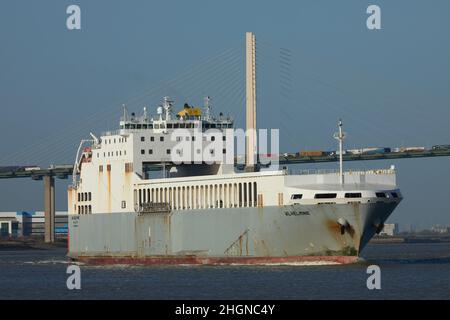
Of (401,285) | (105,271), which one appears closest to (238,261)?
(105,271)

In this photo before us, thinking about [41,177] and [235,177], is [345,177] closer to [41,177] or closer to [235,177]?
[235,177]

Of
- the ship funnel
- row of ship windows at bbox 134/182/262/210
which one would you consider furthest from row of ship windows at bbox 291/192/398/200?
the ship funnel

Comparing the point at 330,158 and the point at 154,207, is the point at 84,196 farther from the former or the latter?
the point at 330,158

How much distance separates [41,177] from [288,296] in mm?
79748

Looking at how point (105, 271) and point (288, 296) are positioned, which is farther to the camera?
point (105, 271)

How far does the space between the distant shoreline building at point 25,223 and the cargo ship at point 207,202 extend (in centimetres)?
10142

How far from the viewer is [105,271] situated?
2365 inches

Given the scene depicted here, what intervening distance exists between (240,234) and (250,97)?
837 centimetres

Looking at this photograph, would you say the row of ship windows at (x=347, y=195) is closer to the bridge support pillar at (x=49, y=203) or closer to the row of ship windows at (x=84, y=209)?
the row of ship windows at (x=84, y=209)

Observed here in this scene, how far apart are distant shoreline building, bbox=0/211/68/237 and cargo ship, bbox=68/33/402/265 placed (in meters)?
101

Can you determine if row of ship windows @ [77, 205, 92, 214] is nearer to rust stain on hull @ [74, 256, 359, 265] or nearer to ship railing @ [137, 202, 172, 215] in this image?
rust stain on hull @ [74, 256, 359, 265]

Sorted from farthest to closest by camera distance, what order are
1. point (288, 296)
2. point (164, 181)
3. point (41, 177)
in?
point (41, 177)
point (164, 181)
point (288, 296)
